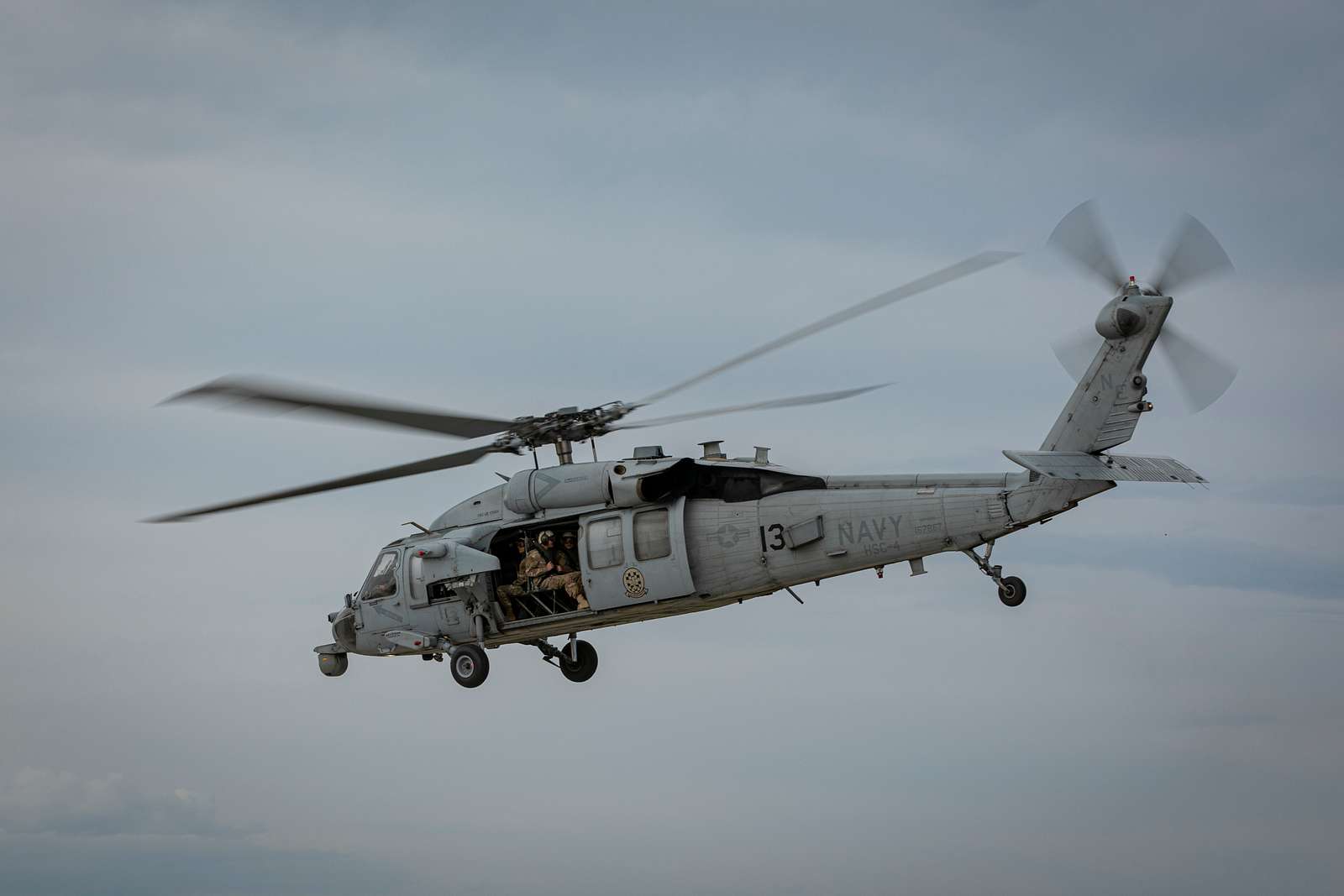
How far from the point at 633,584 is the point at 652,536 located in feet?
2.77

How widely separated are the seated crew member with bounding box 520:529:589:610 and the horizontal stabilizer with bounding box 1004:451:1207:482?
769 cm

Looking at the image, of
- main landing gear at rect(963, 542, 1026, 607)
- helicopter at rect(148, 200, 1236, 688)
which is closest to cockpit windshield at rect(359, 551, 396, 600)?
helicopter at rect(148, 200, 1236, 688)

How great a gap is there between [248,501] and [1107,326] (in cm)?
Answer: 1378

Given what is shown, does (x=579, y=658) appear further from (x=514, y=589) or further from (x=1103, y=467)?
(x=1103, y=467)

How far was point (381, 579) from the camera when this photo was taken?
30047mm

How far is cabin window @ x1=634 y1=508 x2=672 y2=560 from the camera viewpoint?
27.1m

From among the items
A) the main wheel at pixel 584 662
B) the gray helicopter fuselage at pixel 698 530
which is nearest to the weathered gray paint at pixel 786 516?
the gray helicopter fuselage at pixel 698 530

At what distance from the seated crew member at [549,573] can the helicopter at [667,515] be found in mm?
32

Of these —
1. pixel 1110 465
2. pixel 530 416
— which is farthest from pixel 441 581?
pixel 1110 465

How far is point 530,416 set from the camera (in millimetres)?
28125

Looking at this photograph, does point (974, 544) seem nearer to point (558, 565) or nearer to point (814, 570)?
point (814, 570)

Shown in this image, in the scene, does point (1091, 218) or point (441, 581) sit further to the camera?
point (441, 581)

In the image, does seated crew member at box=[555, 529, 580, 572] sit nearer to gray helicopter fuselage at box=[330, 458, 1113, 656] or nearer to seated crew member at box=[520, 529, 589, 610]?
seated crew member at box=[520, 529, 589, 610]

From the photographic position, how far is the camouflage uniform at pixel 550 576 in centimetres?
2795
